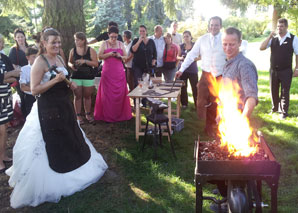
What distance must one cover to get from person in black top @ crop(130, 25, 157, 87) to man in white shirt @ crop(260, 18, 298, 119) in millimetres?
2886

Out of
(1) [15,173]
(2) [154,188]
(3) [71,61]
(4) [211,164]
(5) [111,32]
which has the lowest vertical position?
(2) [154,188]

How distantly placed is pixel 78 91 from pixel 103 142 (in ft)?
4.80

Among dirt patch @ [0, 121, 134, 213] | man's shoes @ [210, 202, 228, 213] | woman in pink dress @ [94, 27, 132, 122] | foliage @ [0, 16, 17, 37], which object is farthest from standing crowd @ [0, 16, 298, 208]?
foliage @ [0, 16, 17, 37]

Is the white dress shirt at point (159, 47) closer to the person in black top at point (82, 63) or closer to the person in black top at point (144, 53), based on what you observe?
the person in black top at point (144, 53)

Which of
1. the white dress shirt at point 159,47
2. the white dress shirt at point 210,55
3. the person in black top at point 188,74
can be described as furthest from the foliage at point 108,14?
the white dress shirt at point 210,55

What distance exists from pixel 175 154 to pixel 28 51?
→ 10.8ft

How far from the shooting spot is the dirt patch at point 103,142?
4.07 metres

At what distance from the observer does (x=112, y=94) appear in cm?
693

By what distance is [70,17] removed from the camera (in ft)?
23.6

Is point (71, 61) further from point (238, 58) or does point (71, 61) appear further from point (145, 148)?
point (238, 58)

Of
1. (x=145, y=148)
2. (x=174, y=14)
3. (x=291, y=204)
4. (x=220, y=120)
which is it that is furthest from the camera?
(x=174, y=14)

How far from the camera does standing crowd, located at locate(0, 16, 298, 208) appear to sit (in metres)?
3.60

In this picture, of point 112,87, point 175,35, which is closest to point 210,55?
point 112,87

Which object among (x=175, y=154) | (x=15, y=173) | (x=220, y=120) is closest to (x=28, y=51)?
(x=15, y=173)
